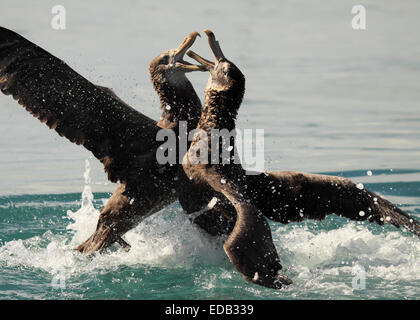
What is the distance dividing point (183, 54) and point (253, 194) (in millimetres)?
2022

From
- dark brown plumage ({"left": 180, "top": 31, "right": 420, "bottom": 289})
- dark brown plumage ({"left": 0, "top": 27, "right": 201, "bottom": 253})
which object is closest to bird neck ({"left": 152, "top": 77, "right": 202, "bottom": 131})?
dark brown plumage ({"left": 0, "top": 27, "right": 201, "bottom": 253})

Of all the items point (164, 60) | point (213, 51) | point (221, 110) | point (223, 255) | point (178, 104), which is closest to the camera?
point (221, 110)

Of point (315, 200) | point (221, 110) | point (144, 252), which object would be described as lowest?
point (144, 252)

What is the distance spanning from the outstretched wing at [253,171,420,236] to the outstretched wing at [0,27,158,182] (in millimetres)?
1529

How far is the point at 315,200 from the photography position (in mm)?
8461

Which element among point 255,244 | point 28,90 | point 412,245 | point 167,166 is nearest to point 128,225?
point 167,166

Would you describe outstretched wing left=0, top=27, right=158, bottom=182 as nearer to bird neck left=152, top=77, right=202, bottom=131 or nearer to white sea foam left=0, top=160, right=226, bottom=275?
bird neck left=152, top=77, right=202, bottom=131

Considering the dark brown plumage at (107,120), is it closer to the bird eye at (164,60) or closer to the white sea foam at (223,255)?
the bird eye at (164,60)

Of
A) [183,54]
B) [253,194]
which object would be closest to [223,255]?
[253,194]

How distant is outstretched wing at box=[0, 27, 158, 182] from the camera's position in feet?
26.4

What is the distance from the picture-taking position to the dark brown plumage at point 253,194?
6566mm

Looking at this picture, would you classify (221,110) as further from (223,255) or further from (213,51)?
(223,255)

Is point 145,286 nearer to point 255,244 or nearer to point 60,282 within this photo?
point 60,282

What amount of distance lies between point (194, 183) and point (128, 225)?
1290 millimetres
